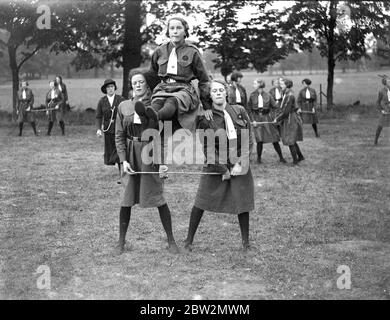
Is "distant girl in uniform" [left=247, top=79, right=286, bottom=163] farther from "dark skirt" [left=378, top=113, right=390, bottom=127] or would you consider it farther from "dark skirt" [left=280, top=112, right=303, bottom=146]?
"dark skirt" [left=378, top=113, right=390, bottom=127]

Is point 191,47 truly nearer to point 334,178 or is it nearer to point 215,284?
point 215,284

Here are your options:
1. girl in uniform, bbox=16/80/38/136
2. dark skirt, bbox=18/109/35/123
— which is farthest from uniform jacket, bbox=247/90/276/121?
dark skirt, bbox=18/109/35/123

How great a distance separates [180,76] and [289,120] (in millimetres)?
7371

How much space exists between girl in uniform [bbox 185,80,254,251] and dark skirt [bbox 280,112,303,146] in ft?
22.8

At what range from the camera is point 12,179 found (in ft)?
39.0

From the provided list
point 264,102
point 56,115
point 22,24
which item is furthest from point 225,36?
point 264,102

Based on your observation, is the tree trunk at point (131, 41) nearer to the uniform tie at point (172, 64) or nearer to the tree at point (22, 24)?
the tree at point (22, 24)

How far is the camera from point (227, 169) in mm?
6422

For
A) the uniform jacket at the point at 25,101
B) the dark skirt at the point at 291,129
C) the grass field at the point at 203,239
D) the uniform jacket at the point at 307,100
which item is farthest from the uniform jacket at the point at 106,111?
the uniform jacket at the point at 307,100

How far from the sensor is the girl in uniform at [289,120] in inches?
518

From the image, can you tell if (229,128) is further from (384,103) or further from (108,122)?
(384,103)

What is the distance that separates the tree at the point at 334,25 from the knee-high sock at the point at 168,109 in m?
25.7

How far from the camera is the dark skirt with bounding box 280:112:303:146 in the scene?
13320 mm

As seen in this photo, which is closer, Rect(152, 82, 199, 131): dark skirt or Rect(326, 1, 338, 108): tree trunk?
Rect(152, 82, 199, 131): dark skirt
